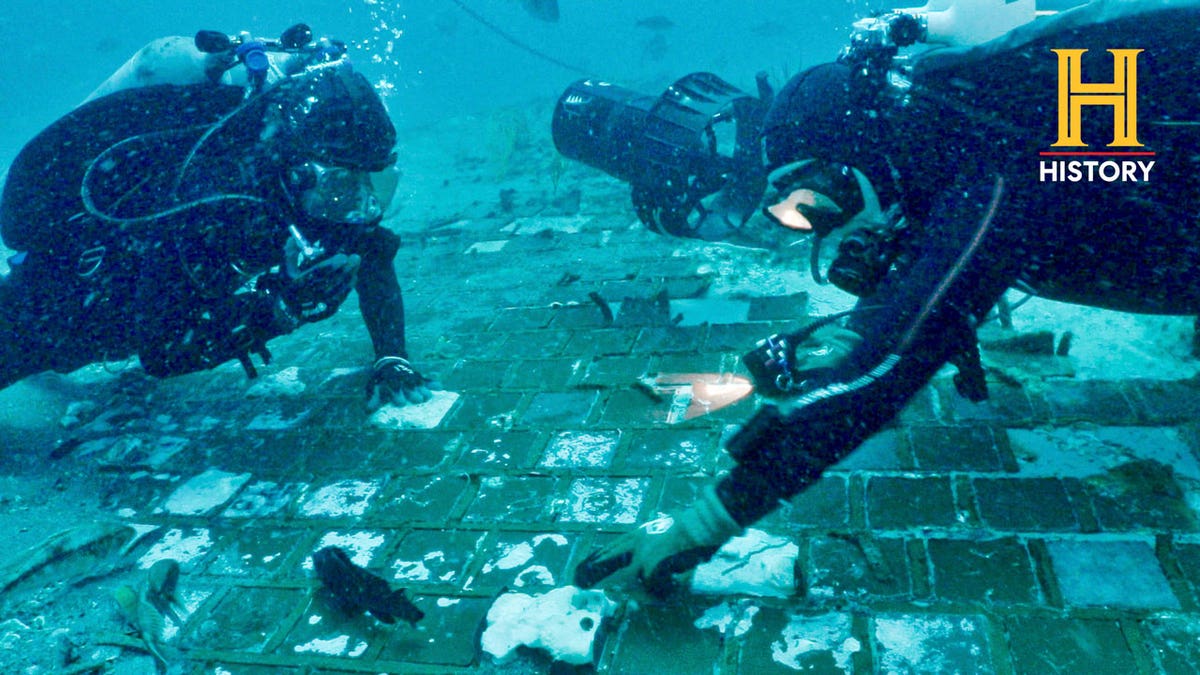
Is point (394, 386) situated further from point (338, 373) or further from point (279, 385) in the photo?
point (279, 385)

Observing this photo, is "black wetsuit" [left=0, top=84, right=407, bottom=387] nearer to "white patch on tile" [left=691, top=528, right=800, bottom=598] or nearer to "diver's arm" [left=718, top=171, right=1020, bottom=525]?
"white patch on tile" [left=691, top=528, right=800, bottom=598]

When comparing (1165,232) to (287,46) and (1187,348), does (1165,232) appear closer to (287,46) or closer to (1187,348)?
(1187,348)

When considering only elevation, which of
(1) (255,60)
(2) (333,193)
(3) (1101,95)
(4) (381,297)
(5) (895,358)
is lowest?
(4) (381,297)

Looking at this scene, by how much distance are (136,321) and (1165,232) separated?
4153 mm

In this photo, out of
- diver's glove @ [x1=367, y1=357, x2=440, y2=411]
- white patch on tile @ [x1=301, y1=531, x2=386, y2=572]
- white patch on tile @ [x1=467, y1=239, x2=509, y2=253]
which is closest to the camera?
white patch on tile @ [x1=301, y1=531, x2=386, y2=572]

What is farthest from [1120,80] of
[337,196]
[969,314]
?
[337,196]

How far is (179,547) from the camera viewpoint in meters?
2.83

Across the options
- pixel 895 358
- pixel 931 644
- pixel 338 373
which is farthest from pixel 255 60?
pixel 931 644

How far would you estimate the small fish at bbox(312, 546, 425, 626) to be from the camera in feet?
7.14

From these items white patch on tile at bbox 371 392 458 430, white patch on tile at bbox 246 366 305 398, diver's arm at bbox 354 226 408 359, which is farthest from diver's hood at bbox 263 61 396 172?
white patch on tile at bbox 246 366 305 398

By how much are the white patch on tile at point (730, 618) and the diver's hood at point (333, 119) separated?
2.71 metres

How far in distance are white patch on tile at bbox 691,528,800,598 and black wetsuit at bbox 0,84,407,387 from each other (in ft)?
7.92

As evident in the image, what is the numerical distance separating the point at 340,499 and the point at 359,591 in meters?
0.83

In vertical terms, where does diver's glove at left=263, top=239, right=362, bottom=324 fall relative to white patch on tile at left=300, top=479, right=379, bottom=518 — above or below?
above
